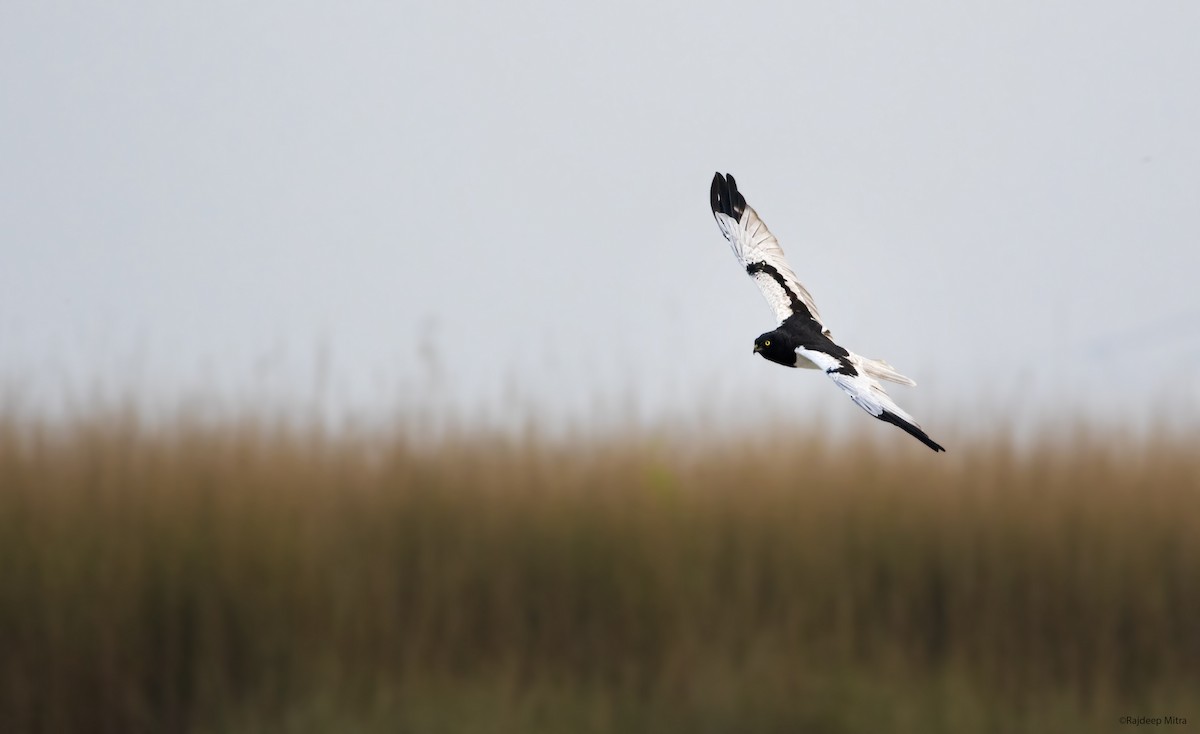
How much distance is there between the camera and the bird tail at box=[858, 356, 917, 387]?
3881 millimetres

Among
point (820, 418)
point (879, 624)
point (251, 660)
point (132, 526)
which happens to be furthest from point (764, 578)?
point (132, 526)

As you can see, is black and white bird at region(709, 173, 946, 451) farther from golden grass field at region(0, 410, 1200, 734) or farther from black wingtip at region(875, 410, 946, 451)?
golden grass field at region(0, 410, 1200, 734)

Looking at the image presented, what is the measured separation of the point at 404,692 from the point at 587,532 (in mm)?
847

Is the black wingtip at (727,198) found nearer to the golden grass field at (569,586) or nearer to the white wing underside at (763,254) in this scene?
the white wing underside at (763,254)

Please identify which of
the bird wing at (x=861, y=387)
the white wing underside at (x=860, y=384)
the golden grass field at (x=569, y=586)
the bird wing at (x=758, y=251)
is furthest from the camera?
the golden grass field at (x=569, y=586)

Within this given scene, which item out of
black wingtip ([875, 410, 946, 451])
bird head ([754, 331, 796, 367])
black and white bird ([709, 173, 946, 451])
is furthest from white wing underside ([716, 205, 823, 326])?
black wingtip ([875, 410, 946, 451])

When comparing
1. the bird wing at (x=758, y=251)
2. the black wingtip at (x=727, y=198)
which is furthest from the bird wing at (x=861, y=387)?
the black wingtip at (x=727, y=198)

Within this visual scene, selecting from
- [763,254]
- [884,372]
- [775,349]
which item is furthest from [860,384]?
[763,254]

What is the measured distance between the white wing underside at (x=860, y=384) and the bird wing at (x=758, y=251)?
580mm

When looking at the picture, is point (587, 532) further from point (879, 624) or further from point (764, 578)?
point (879, 624)

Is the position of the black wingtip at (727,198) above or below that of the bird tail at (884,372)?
above

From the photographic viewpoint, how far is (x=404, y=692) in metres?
4.91

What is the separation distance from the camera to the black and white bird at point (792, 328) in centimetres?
356

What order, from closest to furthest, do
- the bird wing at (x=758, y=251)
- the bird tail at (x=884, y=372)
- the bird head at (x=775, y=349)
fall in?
the bird tail at (x=884, y=372)
the bird head at (x=775, y=349)
the bird wing at (x=758, y=251)
